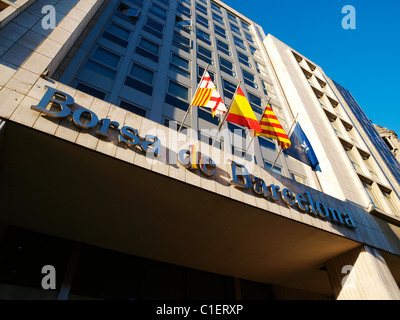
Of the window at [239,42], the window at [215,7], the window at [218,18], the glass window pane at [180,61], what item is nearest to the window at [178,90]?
the glass window pane at [180,61]

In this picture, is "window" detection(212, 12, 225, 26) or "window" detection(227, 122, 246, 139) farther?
"window" detection(212, 12, 225, 26)

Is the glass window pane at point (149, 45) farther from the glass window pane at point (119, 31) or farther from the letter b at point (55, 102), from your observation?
the letter b at point (55, 102)

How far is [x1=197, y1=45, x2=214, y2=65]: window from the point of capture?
23109 millimetres

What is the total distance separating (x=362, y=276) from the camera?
1226cm

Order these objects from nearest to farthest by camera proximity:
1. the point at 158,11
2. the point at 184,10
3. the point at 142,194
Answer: the point at 142,194 < the point at 158,11 < the point at 184,10

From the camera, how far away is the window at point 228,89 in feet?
68.4

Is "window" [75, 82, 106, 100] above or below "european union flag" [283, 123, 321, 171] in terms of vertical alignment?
above

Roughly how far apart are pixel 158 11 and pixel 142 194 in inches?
859

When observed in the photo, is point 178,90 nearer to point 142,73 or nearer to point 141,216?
point 142,73

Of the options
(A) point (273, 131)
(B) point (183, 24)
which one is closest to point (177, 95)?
(A) point (273, 131)

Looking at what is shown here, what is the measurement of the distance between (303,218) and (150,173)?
7134 mm

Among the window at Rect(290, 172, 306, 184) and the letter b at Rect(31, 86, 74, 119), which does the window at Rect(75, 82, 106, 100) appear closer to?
the letter b at Rect(31, 86, 74, 119)

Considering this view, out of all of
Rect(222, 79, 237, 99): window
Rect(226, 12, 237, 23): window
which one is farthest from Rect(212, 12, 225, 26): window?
Rect(222, 79, 237, 99): window

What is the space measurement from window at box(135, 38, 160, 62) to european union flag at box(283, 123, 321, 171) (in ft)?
36.7
